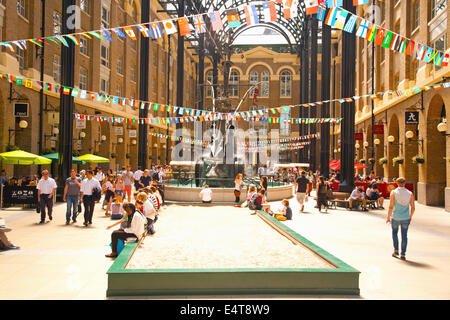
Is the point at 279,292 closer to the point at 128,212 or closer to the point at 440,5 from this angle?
the point at 128,212

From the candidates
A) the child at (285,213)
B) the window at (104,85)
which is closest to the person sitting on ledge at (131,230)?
the child at (285,213)

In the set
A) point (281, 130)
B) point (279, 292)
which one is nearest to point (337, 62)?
point (281, 130)

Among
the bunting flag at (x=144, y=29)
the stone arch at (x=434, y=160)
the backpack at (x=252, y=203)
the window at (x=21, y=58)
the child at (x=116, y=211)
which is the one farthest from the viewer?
the window at (x=21, y=58)

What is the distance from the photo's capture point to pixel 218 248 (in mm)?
7918

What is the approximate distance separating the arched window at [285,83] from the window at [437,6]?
41656 millimetres

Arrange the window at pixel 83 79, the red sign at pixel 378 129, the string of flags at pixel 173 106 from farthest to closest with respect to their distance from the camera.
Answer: the window at pixel 83 79 < the red sign at pixel 378 129 < the string of flags at pixel 173 106

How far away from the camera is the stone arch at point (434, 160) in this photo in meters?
20.0

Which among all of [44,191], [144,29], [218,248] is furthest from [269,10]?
[44,191]

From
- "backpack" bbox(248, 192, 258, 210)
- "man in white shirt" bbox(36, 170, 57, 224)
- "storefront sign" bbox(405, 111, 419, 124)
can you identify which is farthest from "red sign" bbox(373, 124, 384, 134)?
"man in white shirt" bbox(36, 170, 57, 224)

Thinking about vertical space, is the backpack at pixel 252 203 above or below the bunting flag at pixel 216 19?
below

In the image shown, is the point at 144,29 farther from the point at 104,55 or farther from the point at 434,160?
the point at 104,55

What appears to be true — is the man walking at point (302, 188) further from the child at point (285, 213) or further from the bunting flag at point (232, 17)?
the bunting flag at point (232, 17)

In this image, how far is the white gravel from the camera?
653 cm

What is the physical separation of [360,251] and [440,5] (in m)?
17.0
